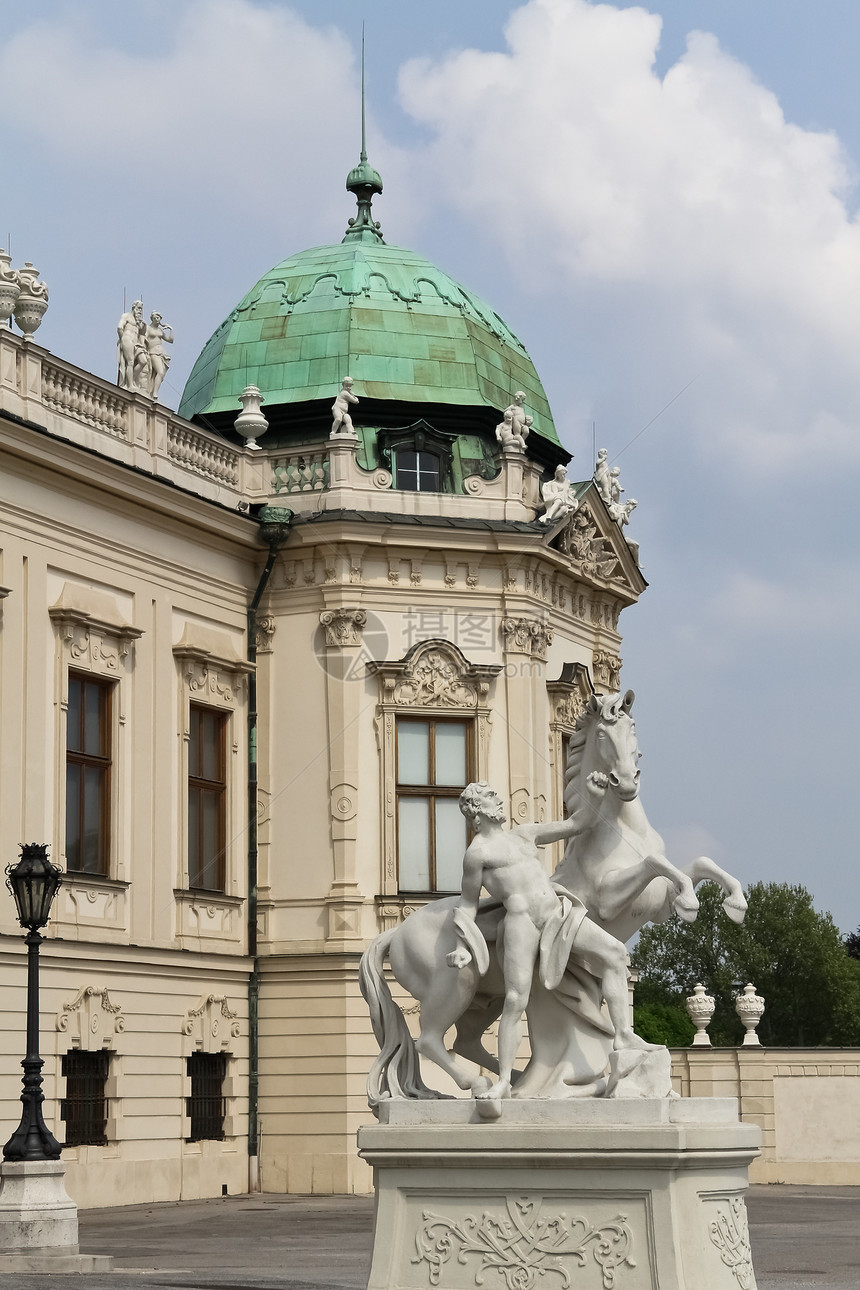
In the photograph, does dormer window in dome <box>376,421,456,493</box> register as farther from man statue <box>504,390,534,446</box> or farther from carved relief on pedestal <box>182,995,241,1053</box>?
carved relief on pedestal <box>182,995,241,1053</box>

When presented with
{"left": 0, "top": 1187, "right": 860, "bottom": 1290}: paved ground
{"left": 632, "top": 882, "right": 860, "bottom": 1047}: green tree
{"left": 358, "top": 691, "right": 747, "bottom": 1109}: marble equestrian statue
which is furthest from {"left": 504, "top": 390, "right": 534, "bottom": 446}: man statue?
{"left": 632, "top": 882, "right": 860, "bottom": 1047}: green tree

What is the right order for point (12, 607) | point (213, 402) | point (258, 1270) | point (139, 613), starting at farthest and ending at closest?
point (213, 402) < point (139, 613) < point (12, 607) < point (258, 1270)

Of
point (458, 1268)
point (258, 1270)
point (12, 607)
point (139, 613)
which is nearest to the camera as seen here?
point (458, 1268)

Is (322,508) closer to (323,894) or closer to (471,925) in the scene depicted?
(323,894)

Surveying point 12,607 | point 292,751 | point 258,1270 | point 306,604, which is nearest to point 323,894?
point 292,751

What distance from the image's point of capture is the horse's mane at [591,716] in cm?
1170

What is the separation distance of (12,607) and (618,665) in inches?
476

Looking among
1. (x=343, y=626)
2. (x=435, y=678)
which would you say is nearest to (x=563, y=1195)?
(x=343, y=626)

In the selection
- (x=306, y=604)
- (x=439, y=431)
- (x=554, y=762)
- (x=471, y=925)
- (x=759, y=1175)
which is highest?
(x=439, y=431)

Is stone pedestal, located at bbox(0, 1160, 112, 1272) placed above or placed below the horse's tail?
below

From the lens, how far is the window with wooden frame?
1135 inches

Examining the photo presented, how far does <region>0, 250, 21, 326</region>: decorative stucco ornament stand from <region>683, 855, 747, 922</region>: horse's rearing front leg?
1549 cm

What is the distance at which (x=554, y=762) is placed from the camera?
1201 inches

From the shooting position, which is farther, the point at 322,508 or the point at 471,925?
the point at 322,508
